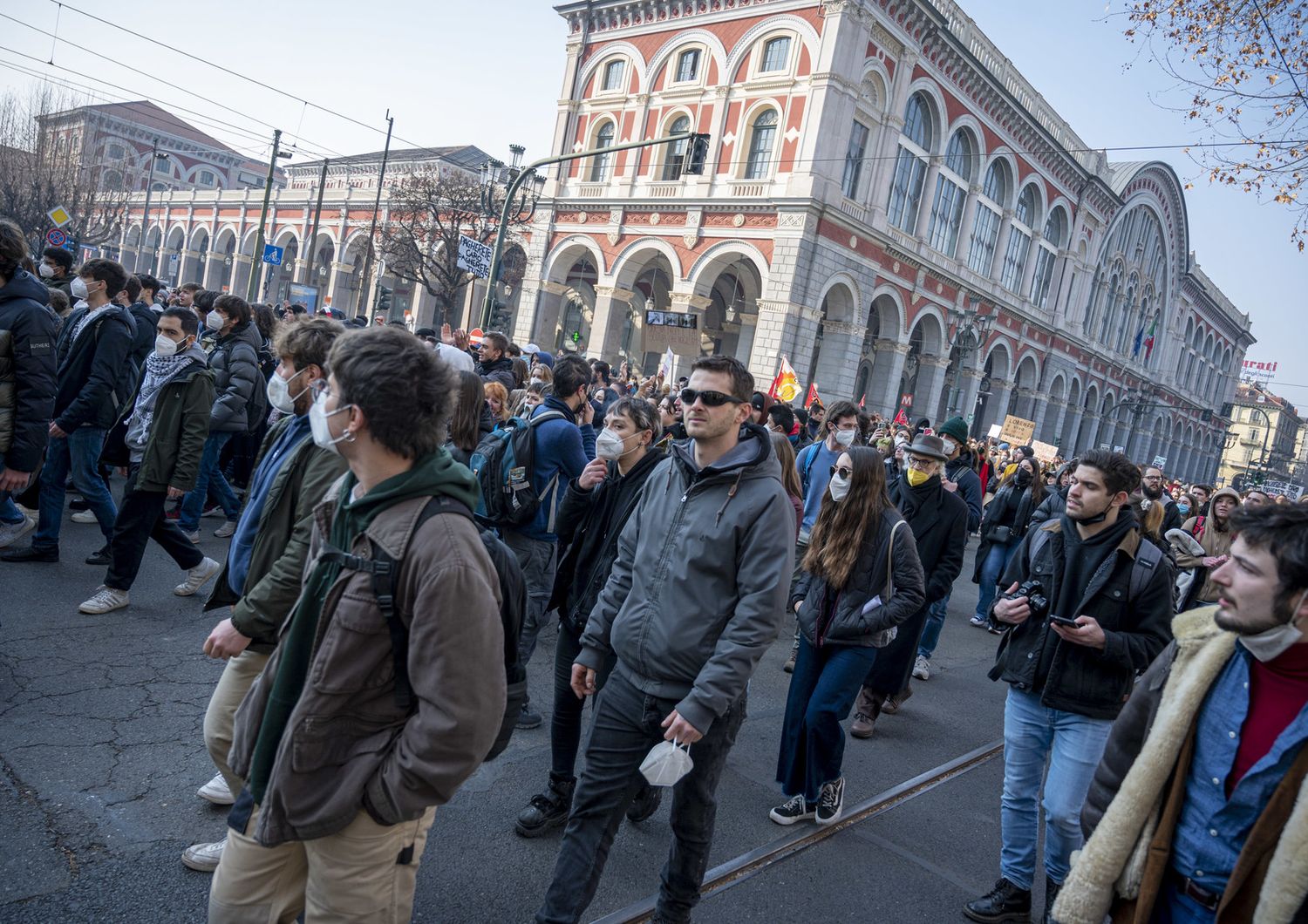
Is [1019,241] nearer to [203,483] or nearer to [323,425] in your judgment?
[203,483]

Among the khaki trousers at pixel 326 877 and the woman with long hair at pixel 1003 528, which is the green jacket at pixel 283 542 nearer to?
the khaki trousers at pixel 326 877

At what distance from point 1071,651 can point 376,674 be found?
283 cm

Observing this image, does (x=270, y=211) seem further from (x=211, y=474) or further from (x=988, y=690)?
(x=988, y=690)

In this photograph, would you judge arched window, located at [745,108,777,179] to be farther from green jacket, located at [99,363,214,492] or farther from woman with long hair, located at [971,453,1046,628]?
green jacket, located at [99,363,214,492]

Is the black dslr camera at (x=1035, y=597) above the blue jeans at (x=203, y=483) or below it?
above

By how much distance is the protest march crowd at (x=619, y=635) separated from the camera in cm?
195

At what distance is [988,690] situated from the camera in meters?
7.33

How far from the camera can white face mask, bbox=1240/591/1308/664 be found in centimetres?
203

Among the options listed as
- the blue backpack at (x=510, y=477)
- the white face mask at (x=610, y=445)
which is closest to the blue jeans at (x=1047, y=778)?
the white face mask at (x=610, y=445)

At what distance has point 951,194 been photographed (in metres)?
31.0

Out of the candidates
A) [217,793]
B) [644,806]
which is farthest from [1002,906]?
[217,793]

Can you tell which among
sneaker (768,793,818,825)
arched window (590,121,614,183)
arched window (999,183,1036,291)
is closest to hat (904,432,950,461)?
sneaker (768,793,818,825)

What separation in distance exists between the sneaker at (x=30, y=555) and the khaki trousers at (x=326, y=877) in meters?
5.01

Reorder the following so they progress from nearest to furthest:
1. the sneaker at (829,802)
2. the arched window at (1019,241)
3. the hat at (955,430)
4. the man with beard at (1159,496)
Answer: the sneaker at (829,802), the hat at (955,430), the man with beard at (1159,496), the arched window at (1019,241)
